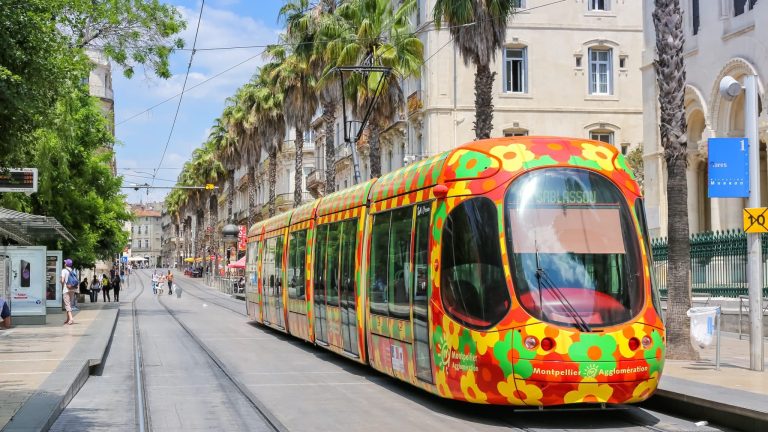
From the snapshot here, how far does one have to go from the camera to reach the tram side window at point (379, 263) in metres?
14.5

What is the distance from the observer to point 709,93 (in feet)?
104

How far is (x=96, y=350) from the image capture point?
20109 mm

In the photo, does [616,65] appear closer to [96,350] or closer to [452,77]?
[452,77]

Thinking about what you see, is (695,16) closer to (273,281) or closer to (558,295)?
(273,281)

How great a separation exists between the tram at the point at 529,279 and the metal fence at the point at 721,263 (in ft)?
36.0

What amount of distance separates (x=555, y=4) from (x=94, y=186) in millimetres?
22307

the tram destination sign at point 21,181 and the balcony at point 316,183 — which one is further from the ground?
the balcony at point 316,183

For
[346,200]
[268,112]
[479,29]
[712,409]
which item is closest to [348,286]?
[346,200]

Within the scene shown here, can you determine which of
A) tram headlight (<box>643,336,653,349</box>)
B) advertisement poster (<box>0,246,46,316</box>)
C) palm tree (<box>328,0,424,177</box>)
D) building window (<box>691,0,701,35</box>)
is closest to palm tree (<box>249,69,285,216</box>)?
palm tree (<box>328,0,424,177</box>)

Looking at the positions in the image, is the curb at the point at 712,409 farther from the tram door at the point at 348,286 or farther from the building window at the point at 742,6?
the building window at the point at 742,6

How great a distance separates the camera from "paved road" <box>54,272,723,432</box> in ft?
37.8

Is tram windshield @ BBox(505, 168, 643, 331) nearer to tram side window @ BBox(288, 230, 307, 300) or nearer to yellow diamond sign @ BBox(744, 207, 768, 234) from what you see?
yellow diamond sign @ BBox(744, 207, 768, 234)

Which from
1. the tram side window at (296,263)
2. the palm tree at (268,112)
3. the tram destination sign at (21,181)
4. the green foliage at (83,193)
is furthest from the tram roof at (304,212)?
the palm tree at (268,112)

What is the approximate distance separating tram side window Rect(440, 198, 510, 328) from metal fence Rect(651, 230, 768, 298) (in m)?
11.4
